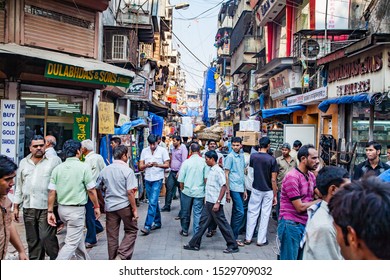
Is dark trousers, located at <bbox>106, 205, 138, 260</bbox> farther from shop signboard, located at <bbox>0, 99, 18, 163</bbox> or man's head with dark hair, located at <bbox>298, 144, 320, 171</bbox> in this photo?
shop signboard, located at <bbox>0, 99, 18, 163</bbox>

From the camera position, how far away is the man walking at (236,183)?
688 centimetres

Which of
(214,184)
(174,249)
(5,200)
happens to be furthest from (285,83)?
(5,200)

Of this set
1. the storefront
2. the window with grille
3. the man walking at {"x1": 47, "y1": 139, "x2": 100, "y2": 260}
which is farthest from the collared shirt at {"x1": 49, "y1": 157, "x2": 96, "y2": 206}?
the window with grille

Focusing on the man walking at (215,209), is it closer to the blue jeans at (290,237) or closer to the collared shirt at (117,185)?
the collared shirt at (117,185)

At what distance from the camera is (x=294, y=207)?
4047mm

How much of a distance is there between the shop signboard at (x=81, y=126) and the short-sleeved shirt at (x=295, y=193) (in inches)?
269

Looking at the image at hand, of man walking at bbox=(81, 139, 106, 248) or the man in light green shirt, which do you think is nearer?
man walking at bbox=(81, 139, 106, 248)

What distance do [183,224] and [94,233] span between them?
1.58 meters

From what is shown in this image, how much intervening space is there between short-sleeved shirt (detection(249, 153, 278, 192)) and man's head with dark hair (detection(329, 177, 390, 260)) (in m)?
4.69

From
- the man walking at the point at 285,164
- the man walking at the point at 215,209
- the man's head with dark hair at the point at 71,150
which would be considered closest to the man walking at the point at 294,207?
Answer: the man walking at the point at 215,209

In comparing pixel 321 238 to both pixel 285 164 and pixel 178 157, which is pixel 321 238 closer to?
pixel 285 164

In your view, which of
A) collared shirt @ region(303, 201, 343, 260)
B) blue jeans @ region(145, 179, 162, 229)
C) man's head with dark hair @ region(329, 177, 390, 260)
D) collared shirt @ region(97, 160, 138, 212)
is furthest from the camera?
blue jeans @ region(145, 179, 162, 229)

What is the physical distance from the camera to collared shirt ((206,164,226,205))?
6.08 m

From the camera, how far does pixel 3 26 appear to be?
819 centimetres
